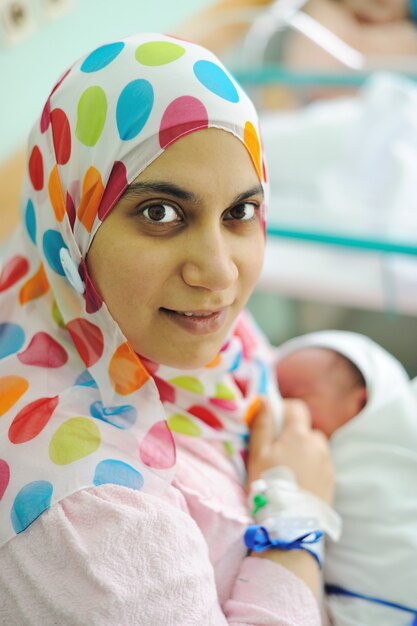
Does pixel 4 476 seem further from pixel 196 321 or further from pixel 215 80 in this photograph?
pixel 215 80

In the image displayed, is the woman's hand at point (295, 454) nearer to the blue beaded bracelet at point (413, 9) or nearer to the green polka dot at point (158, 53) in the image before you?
the green polka dot at point (158, 53)

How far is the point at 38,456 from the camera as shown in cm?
95

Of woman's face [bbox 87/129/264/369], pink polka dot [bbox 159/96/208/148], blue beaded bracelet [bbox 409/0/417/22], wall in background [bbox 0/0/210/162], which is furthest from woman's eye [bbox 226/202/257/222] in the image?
blue beaded bracelet [bbox 409/0/417/22]

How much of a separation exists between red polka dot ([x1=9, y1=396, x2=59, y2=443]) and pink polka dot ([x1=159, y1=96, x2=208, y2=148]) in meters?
0.35

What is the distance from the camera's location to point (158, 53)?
0.98 meters

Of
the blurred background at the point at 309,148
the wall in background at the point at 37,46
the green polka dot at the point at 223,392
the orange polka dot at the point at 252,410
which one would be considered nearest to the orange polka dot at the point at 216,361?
the green polka dot at the point at 223,392

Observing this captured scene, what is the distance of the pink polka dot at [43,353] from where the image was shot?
1.05 meters

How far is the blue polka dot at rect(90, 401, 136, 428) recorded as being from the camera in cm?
103

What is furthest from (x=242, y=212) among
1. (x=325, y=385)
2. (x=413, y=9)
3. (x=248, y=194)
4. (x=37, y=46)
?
(x=413, y=9)

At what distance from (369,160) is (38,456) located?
4.89 feet

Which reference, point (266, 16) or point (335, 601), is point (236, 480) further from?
point (266, 16)

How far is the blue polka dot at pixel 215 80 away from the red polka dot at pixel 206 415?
447mm

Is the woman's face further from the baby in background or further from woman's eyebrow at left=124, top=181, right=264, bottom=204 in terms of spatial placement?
the baby in background

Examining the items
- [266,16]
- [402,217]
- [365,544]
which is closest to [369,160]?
[402,217]
